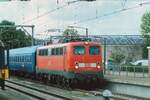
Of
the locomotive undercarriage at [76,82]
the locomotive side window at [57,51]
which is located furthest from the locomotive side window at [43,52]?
the locomotive side window at [57,51]

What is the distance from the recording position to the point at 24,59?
51625 millimetres

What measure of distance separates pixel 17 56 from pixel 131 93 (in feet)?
94.9

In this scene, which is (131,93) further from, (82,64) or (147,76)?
(147,76)

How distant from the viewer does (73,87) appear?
34438mm

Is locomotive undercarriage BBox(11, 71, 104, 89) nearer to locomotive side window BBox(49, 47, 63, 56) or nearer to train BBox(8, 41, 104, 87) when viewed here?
train BBox(8, 41, 104, 87)

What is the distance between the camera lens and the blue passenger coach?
151 feet

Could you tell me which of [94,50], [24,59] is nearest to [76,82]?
[94,50]

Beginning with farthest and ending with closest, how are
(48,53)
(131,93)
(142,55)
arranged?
(142,55) → (48,53) → (131,93)

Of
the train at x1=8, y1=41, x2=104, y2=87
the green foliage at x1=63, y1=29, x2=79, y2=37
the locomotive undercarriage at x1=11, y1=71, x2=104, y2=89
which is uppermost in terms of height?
the green foliage at x1=63, y1=29, x2=79, y2=37

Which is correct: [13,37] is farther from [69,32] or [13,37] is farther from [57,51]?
[57,51]

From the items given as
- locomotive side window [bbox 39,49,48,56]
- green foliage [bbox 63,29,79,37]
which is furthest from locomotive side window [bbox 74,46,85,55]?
green foliage [bbox 63,29,79,37]

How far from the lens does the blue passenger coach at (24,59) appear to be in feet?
151

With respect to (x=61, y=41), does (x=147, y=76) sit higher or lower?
lower

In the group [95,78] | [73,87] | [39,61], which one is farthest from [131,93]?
[39,61]
